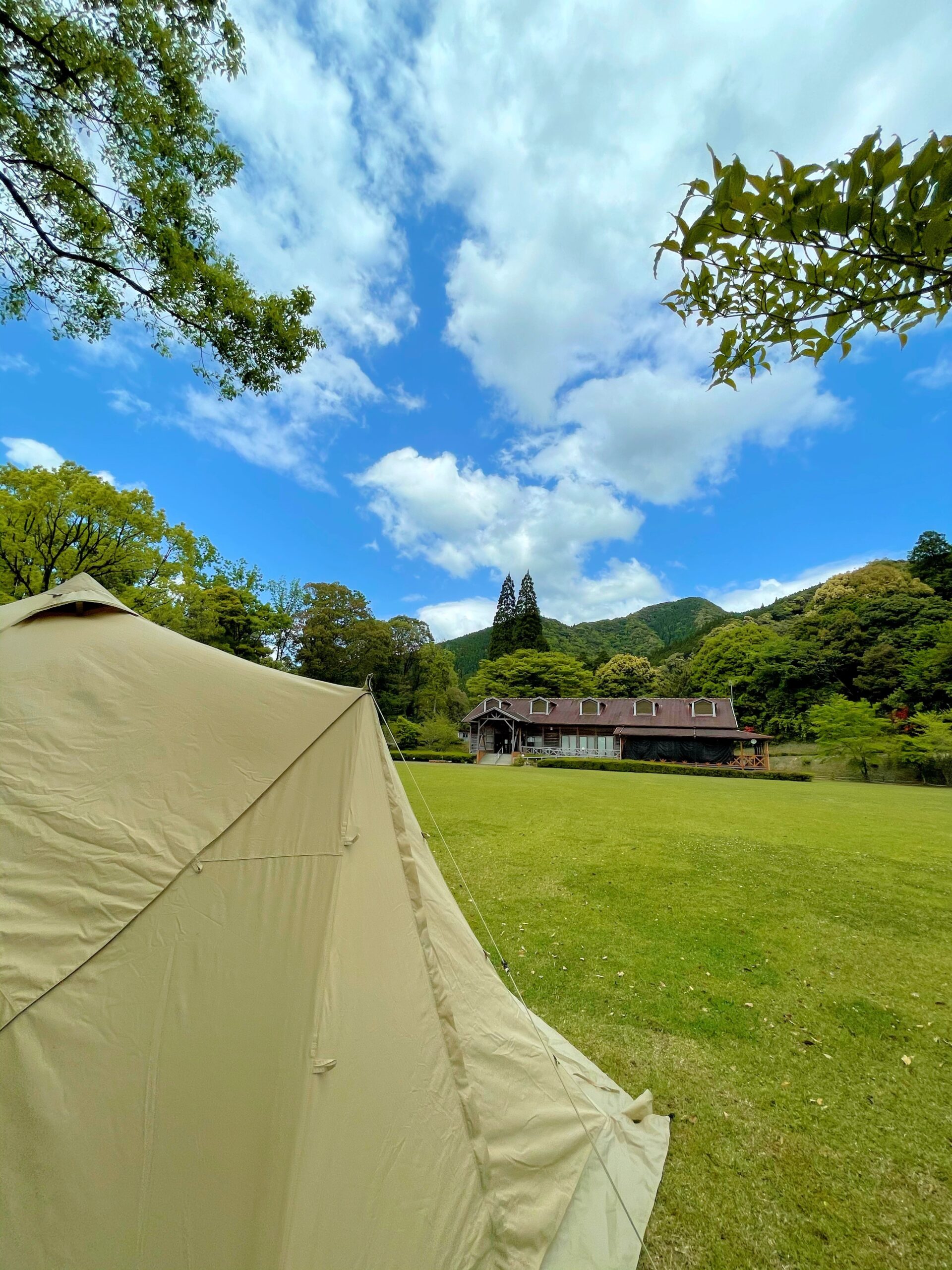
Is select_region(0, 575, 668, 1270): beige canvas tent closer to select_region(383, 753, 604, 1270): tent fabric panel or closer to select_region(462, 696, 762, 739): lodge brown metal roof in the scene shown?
select_region(383, 753, 604, 1270): tent fabric panel

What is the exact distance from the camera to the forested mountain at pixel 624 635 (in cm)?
6012

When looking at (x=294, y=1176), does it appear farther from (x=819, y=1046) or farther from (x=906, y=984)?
(x=906, y=984)

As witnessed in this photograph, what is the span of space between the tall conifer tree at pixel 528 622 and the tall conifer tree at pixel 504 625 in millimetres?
396

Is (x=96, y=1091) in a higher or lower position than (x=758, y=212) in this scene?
lower

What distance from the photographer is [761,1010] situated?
12.0 feet

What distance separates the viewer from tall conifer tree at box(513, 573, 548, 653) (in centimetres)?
4612

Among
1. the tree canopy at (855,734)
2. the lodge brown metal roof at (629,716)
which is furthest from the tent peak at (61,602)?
the lodge brown metal roof at (629,716)

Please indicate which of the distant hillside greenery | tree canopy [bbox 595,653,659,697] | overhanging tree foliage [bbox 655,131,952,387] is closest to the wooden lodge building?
the distant hillside greenery

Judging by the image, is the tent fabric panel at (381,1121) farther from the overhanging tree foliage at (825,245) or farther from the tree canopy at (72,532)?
the tree canopy at (72,532)

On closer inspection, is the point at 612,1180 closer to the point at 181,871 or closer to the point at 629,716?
the point at 181,871

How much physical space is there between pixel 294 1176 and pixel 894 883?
26.7 feet

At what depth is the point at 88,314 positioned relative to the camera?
609cm

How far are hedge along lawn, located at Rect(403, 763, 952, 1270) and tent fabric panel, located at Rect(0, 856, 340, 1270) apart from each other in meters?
1.69

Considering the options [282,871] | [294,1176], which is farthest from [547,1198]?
[282,871]
